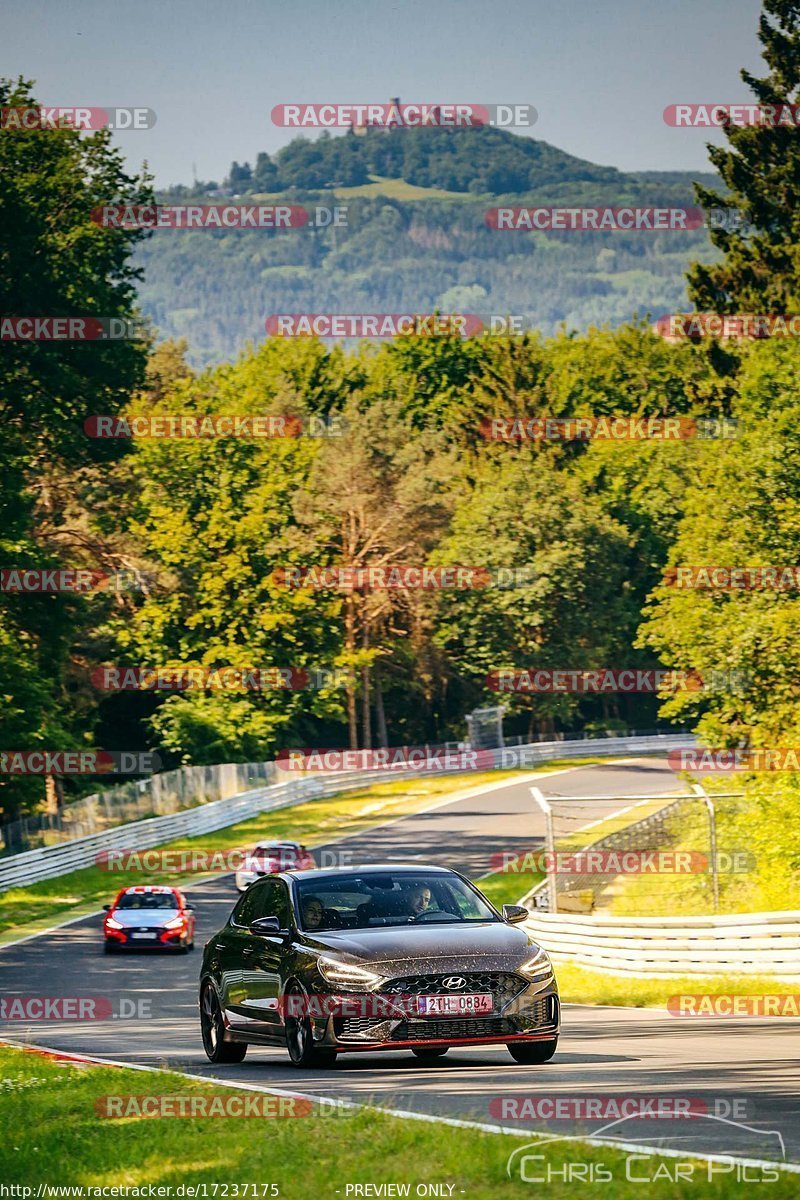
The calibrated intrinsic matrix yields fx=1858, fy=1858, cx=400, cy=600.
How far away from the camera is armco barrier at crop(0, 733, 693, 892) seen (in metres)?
47.1

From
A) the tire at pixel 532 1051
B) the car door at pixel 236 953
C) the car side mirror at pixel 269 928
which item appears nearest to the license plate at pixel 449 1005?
the tire at pixel 532 1051

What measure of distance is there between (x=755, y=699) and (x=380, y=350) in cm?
6594

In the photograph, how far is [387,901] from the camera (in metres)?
13.7

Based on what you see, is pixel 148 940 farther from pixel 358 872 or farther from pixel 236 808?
pixel 236 808

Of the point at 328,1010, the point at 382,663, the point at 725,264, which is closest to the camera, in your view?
the point at 328,1010

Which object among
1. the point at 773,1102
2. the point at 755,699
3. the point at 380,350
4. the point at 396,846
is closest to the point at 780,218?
the point at 755,699

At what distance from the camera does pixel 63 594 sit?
49938 mm

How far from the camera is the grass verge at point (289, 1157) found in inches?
305

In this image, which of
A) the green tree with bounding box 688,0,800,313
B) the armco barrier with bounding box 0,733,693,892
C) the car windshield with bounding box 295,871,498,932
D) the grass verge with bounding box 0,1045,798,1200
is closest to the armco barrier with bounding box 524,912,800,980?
the car windshield with bounding box 295,871,498,932

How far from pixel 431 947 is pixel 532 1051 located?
47.4 inches

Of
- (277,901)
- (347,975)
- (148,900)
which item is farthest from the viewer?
(148,900)

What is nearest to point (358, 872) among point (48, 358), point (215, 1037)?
point (215, 1037)

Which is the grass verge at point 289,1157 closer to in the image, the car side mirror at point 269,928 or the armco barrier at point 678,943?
the car side mirror at point 269,928

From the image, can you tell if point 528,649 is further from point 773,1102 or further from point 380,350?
point 773,1102
